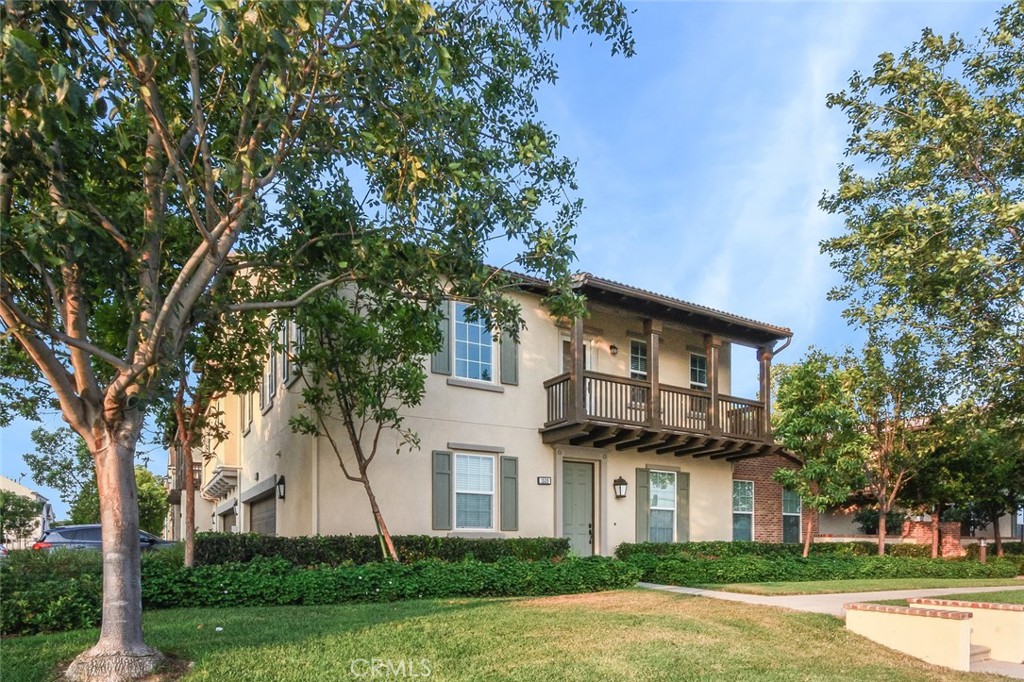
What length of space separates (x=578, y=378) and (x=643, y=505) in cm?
392

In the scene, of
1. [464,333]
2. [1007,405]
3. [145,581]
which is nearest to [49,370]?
[145,581]

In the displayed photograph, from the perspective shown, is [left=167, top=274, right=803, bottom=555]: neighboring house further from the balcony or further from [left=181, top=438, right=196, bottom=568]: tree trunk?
[left=181, top=438, right=196, bottom=568]: tree trunk

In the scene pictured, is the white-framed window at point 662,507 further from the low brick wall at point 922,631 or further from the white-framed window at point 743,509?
the low brick wall at point 922,631

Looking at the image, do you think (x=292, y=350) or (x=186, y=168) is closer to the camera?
(x=186, y=168)

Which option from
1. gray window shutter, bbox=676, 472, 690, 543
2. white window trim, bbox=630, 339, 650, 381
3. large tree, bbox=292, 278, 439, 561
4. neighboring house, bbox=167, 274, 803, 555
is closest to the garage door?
neighboring house, bbox=167, 274, 803, 555

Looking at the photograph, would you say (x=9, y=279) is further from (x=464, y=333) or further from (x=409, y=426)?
(x=464, y=333)

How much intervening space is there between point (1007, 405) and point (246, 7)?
34.5ft

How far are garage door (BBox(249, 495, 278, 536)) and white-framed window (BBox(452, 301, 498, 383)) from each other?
15.0 feet

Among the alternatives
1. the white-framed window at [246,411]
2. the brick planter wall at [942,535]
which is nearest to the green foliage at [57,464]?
the white-framed window at [246,411]

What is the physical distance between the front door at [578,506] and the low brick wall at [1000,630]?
842cm

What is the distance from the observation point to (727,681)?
7223 mm

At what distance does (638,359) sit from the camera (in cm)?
1839

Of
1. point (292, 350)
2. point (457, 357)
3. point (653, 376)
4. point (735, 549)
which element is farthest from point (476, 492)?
point (735, 549)

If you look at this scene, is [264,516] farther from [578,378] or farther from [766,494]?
[766,494]
